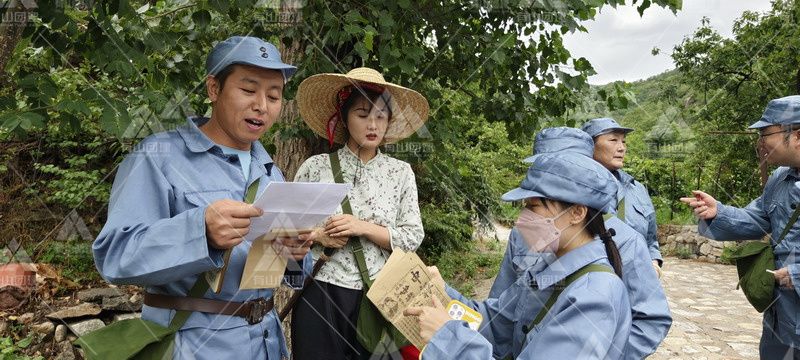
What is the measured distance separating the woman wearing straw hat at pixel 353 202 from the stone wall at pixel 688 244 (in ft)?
38.2

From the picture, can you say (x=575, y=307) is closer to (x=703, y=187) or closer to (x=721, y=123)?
(x=721, y=123)

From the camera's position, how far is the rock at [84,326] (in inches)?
208

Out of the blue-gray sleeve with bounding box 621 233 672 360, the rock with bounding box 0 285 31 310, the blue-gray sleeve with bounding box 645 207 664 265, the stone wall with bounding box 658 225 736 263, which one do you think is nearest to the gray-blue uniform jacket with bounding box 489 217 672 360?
the blue-gray sleeve with bounding box 621 233 672 360

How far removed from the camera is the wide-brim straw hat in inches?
114

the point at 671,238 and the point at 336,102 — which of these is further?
the point at 671,238

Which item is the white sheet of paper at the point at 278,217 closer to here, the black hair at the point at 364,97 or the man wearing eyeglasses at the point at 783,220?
the black hair at the point at 364,97

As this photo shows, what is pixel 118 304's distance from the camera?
577cm

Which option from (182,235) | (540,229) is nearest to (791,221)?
(540,229)

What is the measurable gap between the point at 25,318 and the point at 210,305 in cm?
436

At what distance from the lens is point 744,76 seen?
41.1 feet

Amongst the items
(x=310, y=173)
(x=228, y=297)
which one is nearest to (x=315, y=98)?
(x=310, y=173)

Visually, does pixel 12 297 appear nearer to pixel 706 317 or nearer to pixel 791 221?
pixel 791 221

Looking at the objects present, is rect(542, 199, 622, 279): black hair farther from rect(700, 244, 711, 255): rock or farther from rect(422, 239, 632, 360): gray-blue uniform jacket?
rect(700, 244, 711, 255): rock

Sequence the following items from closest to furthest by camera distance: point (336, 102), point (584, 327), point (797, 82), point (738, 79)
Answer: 1. point (584, 327)
2. point (336, 102)
3. point (797, 82)
4. point (738, 79)
